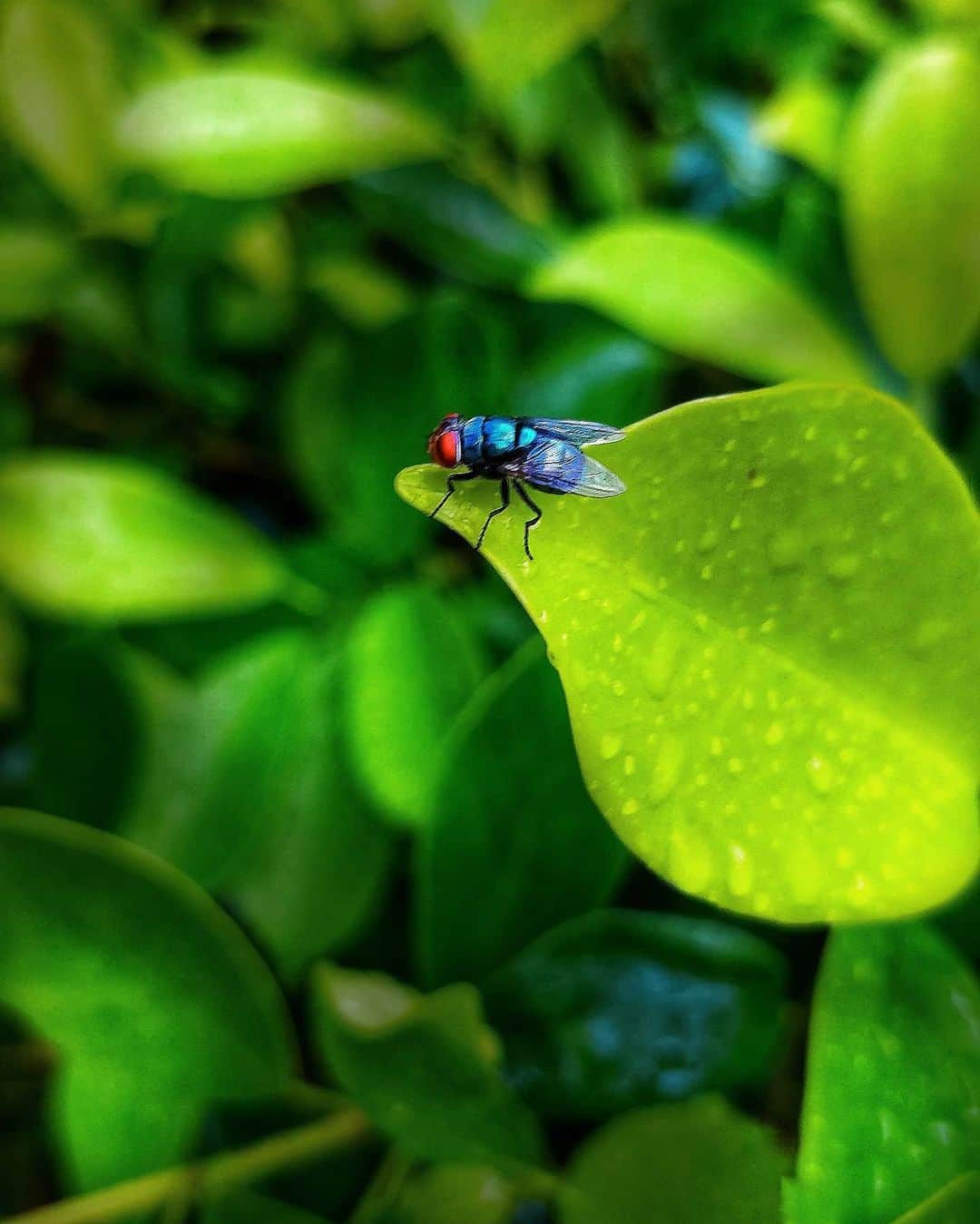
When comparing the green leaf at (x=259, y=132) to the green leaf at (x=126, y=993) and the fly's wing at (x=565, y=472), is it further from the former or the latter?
the green leaf at (x=126, y=993)

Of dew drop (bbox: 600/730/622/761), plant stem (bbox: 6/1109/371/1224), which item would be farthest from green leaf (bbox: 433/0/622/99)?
plant stem (bbox: 6/1109/371/1224)

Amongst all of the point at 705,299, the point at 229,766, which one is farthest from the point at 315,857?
the point at 705,299

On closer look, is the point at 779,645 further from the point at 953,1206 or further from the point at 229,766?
the point at 229,766

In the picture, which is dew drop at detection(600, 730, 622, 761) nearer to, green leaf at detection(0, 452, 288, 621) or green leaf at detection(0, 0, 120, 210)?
green leaf at detection(0, 452, 288, 621)

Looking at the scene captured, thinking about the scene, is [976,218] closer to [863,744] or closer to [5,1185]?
[863,744]

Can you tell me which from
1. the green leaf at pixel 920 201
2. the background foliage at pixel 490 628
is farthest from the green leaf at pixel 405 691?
the green leaf at pixel 920 201

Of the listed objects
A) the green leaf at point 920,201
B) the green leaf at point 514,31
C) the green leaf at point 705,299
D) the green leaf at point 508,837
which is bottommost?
the green leaf at point 508,837
